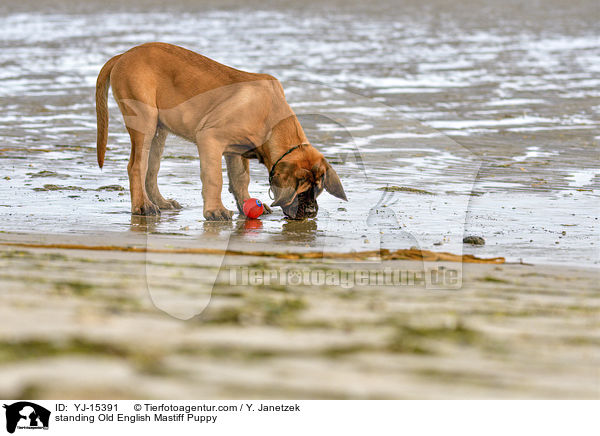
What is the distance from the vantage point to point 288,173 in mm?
6547

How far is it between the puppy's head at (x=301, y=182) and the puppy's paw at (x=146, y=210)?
0.93 meters

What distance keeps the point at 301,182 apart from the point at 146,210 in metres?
1.22

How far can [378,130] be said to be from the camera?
11.3 metres

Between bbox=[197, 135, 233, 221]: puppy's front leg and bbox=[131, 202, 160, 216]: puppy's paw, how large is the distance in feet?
1.26

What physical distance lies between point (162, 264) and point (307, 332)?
139 centimetres

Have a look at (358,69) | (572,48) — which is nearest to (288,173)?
(358,69)

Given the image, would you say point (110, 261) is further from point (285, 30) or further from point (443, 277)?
point (285, 30)

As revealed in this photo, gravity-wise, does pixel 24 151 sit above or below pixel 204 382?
below

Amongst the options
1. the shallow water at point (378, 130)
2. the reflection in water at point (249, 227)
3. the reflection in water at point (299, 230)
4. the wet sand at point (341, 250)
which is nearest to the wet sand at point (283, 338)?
the wet sand at point (341, 250)

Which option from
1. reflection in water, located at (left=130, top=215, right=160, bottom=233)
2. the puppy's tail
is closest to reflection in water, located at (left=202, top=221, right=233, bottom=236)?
reflection in water, located at (left=130, top=215, right=160, bottom=233)

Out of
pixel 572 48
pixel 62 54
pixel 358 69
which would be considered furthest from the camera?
pixel 572 48

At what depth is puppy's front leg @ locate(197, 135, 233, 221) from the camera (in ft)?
22.0
